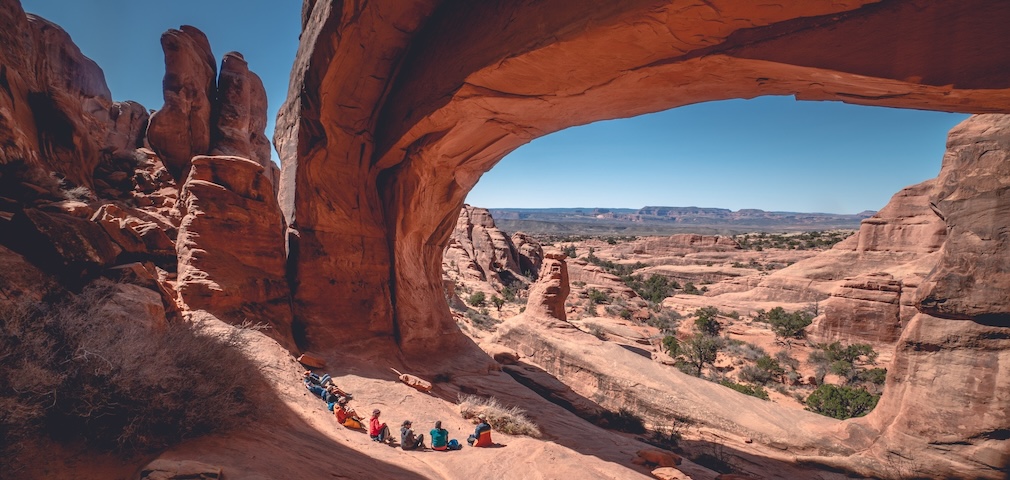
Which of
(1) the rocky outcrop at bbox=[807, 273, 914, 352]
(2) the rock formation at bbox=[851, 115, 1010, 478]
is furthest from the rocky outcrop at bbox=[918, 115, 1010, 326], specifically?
(1) the rocky outcrop at bbox=[807, 273, 914, 352]

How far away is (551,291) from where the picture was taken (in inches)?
595

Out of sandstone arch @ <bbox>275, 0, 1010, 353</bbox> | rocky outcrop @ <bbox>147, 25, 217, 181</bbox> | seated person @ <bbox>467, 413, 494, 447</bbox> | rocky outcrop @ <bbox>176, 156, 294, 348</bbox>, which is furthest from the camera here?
rocky outcrop @ <bbox>147, 25, 217, 181</bbox>

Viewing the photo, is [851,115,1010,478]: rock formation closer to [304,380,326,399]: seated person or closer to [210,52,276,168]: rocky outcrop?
[304,380,326,399]: seated person

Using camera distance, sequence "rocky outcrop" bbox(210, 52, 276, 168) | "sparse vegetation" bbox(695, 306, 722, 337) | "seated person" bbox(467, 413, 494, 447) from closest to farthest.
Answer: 1. "seated person" bbox(467, 413, 494, 447)
2. "rocky outcrop" bbox(210, 52, 276, 168)
3. "sparse vegetation" bbox(695, 306, 722, 337)

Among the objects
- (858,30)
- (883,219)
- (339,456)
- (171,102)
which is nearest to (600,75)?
(858,30)

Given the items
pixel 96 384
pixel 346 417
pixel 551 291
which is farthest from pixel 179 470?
pixel 551 291

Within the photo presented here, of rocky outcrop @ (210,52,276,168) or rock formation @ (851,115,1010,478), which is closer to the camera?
rock formation @ (851,115,1010,478)

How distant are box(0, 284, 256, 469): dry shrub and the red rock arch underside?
174 inches

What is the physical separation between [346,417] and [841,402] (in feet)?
51.4

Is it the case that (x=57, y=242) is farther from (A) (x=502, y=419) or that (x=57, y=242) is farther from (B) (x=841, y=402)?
(B) (x=841, y=402)

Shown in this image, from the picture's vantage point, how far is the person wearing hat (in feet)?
18.1

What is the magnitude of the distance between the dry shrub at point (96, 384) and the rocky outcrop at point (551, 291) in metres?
11.5

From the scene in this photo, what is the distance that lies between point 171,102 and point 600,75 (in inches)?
642

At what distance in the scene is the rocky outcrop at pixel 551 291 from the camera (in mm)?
14841
